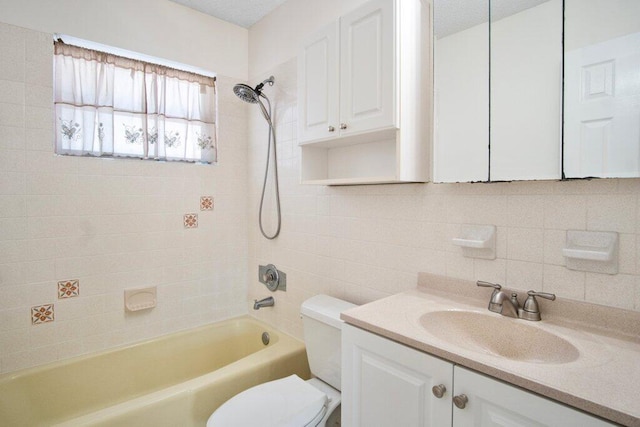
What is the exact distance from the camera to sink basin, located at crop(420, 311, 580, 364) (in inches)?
42.4

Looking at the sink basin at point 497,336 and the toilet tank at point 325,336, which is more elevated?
the sink basin at point 497,336

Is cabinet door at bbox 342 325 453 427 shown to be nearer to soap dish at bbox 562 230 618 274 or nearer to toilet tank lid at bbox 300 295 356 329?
toilet tank lid at bbox 300 295 356 329

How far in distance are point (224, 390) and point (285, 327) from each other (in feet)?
2.18

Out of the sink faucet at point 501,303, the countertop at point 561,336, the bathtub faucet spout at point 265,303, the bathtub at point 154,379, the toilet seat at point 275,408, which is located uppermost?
the sink faucet at point 501,303

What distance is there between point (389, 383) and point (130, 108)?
2156 millimetres

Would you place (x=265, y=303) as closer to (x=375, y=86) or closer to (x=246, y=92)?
(x=246, y=92)

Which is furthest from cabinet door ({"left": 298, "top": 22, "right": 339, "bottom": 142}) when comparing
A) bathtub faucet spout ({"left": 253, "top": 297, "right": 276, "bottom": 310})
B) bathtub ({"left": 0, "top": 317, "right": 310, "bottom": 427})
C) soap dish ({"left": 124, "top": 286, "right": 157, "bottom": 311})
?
soap dish ({"left": 124, "top": 286, "right": 157, "bottom": 311})

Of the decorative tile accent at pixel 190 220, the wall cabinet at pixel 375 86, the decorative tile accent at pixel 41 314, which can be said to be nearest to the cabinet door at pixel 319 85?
the wall cabinet at pixel 375 86

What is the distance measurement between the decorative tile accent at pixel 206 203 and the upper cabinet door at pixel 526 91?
1879 millimetres

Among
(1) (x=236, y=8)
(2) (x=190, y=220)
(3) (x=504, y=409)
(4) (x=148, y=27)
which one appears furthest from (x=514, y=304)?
(4) (x=148, y=27)

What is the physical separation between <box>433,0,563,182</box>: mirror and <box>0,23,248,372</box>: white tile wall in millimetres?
1662

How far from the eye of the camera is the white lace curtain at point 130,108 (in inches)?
77.6

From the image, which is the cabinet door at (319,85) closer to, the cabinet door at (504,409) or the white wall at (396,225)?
the white wall at (396,225)

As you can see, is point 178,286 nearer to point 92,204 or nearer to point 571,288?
point 92,204
